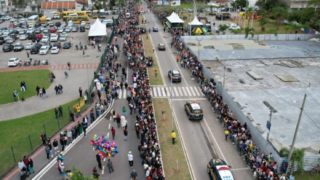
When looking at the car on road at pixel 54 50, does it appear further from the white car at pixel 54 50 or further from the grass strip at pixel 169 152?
the grass strip at pixel 169 152

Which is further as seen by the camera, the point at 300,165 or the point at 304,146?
the point at 304,146

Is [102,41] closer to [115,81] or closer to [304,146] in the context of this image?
[115,81]

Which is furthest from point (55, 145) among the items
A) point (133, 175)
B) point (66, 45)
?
point (66, 45)

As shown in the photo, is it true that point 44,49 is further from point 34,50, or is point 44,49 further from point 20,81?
point 20,81

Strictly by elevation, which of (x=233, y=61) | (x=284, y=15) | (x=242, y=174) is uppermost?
(x=284, y=15)

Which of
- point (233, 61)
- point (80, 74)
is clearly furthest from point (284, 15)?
point (80, 74)

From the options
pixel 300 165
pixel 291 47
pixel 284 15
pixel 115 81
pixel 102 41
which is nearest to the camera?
pixel 300 165

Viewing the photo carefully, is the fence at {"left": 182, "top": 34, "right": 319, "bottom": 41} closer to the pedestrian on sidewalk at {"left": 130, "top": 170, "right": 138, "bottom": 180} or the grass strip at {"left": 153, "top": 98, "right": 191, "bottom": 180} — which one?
the grass strip at {"left": 153, "top": 98, "right": 191, "bottom": 180}

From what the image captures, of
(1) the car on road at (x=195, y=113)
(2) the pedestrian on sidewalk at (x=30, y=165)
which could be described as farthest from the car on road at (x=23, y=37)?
(2) the pedestrian on sidewalk at (x=30, y=165)
